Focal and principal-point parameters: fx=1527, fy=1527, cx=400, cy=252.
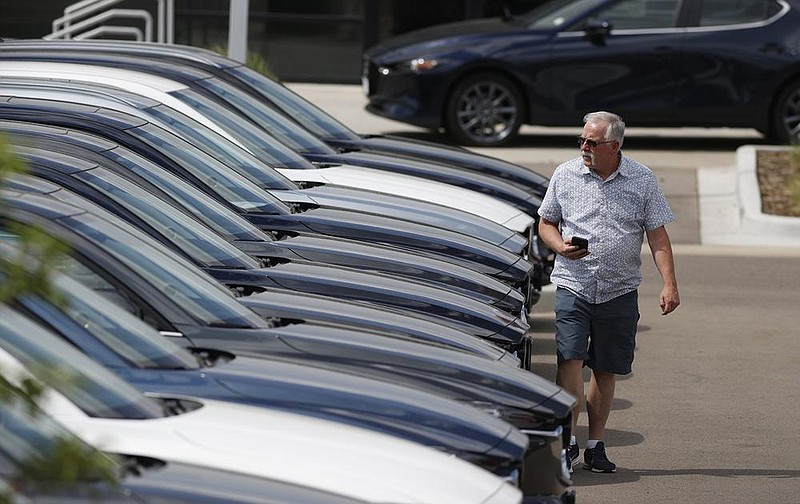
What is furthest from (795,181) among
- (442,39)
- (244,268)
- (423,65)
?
(244,268)

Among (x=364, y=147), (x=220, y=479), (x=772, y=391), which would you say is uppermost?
(x=220, y=479)

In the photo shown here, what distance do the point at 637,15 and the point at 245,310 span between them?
11849mm

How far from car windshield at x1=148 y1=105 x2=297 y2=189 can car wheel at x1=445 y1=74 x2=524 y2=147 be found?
8.27 metres

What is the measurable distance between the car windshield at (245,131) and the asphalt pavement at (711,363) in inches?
76.0

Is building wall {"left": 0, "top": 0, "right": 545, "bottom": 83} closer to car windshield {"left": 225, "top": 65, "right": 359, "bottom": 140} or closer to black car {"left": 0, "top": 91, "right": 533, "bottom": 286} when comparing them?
car windshield {"left": 225, "top": 65, "right": 359, "bottom": 140}

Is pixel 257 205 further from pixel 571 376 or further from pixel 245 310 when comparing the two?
pixel 245 310

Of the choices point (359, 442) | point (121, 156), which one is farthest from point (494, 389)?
point (121, 156)

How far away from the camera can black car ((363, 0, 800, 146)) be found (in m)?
16.3

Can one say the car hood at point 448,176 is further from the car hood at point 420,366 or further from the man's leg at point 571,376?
the car hood at point 420,366

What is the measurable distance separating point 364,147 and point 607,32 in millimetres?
6722

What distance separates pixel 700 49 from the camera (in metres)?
16.3

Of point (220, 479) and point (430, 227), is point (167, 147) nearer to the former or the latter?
point (430, 227)

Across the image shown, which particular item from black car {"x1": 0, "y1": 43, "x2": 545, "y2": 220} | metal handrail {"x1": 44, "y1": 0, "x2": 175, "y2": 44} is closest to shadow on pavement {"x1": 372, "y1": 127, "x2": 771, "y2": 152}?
metal handrail {"x1": 44, "y1": 0, "x2": 175, "y2": 44}

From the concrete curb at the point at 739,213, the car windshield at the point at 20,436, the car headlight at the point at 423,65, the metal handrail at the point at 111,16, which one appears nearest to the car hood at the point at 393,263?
the car windshield at the point at 20,436
